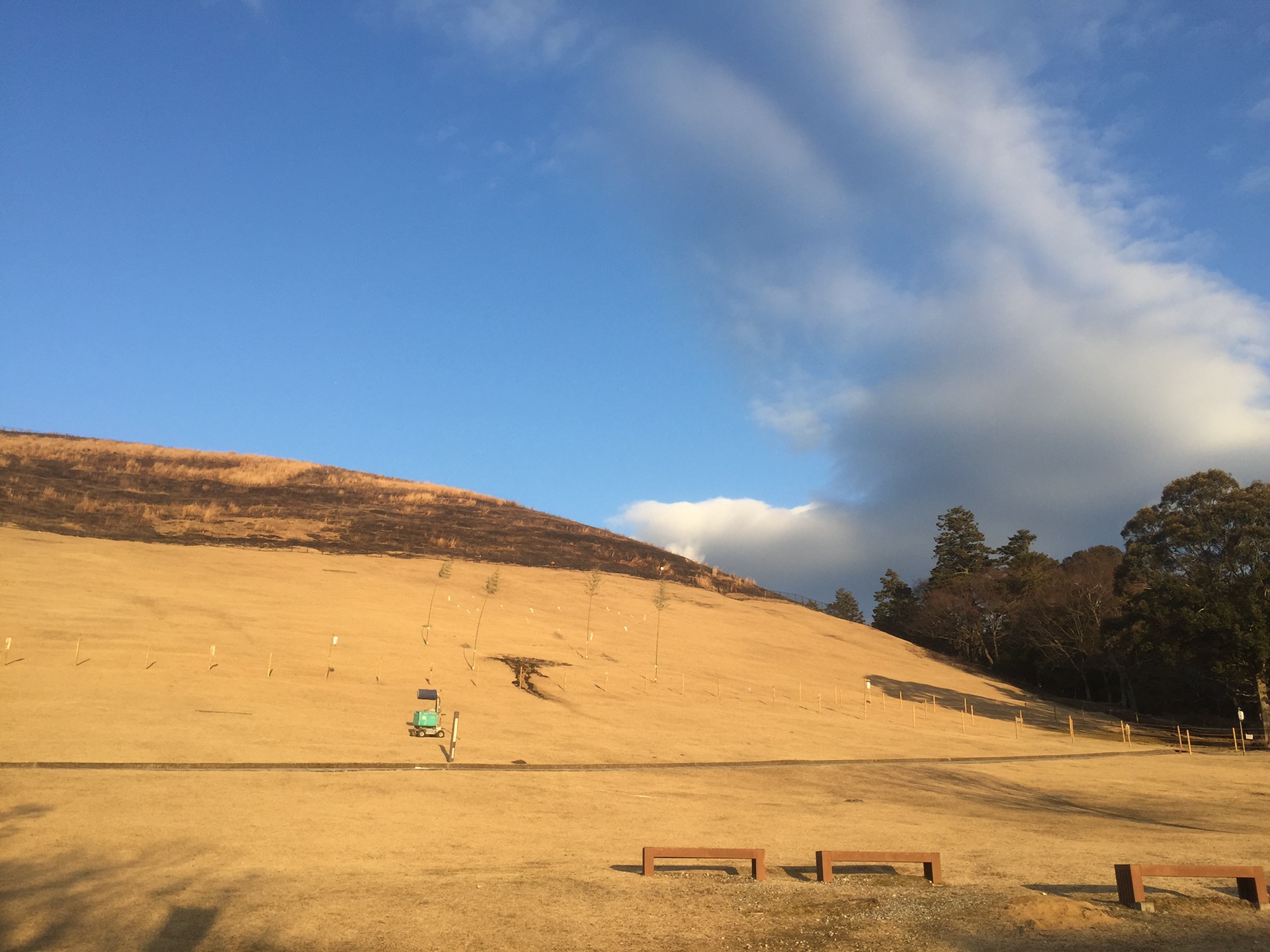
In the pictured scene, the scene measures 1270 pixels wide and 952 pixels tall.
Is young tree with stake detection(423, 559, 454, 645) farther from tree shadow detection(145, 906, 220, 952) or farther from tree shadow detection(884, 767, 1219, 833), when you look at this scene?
tree shadow detection(145, 906, 220, 952)

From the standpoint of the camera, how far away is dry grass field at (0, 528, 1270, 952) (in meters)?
9.02

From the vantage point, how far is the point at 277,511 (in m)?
66.3

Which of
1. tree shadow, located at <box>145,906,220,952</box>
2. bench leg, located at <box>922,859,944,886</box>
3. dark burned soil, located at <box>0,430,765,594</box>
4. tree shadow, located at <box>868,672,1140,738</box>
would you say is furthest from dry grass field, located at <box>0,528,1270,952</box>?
dark burned soil, located at <box>0,430,765,594</box>

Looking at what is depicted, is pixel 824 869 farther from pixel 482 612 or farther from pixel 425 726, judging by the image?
pixel 482 612

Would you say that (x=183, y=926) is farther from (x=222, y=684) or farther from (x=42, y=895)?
(x=222, y=684)

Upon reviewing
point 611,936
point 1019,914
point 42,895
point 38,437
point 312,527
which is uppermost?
point 38,437

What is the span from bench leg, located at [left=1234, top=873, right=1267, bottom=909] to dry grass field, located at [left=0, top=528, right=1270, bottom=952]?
14cm

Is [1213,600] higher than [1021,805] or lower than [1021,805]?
higher

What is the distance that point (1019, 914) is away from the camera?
878 cm

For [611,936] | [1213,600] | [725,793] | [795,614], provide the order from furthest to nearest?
[795,614] → [1213,600] → [725,793] → [611,936]

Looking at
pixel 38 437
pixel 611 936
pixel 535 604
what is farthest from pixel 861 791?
pixel 38 437

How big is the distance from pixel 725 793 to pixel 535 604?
34657mm

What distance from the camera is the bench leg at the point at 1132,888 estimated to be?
30.1ft

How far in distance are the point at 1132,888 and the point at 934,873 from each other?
248cm
